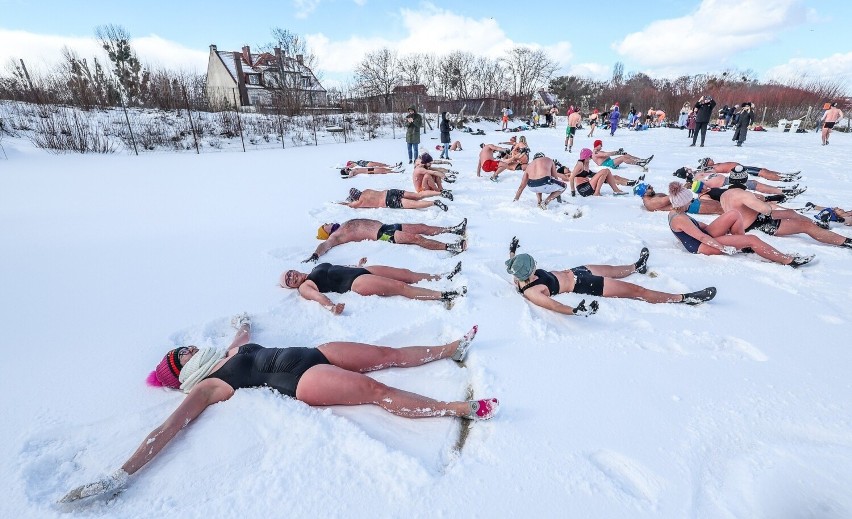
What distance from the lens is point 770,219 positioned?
4355 mm

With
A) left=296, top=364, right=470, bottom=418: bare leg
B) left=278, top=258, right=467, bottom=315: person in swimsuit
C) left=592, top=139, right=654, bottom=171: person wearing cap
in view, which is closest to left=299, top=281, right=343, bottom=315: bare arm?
left=278, top=258, right=467, bottom=315: person in swimsuit

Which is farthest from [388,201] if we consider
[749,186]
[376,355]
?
[749,186]

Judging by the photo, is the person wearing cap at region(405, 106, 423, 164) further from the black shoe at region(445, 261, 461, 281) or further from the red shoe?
the red shoe

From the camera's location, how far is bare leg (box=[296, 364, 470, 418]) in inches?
82.8

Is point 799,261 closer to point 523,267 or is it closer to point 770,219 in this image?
point 770,219

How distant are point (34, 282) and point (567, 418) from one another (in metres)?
4.94

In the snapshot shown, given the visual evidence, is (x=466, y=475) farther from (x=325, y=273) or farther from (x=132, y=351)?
(x=132, y=351)

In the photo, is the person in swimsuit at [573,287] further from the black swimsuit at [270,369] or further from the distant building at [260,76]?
the distant building at [260,76]

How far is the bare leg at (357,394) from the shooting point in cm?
210

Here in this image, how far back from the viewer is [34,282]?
373cm

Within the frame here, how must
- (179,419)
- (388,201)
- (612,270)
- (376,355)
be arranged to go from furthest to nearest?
1. (388,201)
2. (612,270)
3. (376,355)
4. (179,419)

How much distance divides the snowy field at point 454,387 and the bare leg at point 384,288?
0.08m

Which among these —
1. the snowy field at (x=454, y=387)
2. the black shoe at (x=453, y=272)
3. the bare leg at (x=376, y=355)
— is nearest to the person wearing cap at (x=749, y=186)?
the snowy field at (x=454, y=387)

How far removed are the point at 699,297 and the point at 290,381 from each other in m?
3.22
